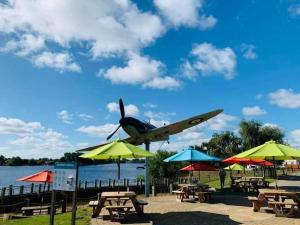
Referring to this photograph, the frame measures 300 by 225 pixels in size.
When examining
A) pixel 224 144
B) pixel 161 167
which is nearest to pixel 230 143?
pixel 224 144

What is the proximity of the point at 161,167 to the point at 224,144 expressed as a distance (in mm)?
38369

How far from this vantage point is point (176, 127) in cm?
2419

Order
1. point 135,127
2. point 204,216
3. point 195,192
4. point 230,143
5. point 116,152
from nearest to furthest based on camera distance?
1. point 116,152
2. point 204,216
3. point 195,192
4. point 135,127
5. point 230,143

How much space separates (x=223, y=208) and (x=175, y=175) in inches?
1237

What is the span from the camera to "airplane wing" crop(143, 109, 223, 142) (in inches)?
888

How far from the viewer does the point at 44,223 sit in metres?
12.3

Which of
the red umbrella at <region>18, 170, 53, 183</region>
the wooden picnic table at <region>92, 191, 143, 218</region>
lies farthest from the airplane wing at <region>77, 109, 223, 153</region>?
the wooden picnic table at <region>92, 191, 143, 218</region>

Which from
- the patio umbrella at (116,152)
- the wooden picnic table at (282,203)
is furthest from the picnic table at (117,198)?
the wooden picnic table at (282,203)

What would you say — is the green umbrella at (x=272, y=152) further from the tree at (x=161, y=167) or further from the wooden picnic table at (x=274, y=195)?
the tree at (x=161, y=167)

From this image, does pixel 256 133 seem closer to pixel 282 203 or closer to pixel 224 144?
pixel 224 144

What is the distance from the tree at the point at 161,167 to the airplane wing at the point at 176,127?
19431 mm

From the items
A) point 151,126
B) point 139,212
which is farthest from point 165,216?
point 151,126

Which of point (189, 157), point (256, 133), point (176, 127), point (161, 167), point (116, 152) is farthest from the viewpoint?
point (256, 133)

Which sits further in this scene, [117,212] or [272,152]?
[272,152]
